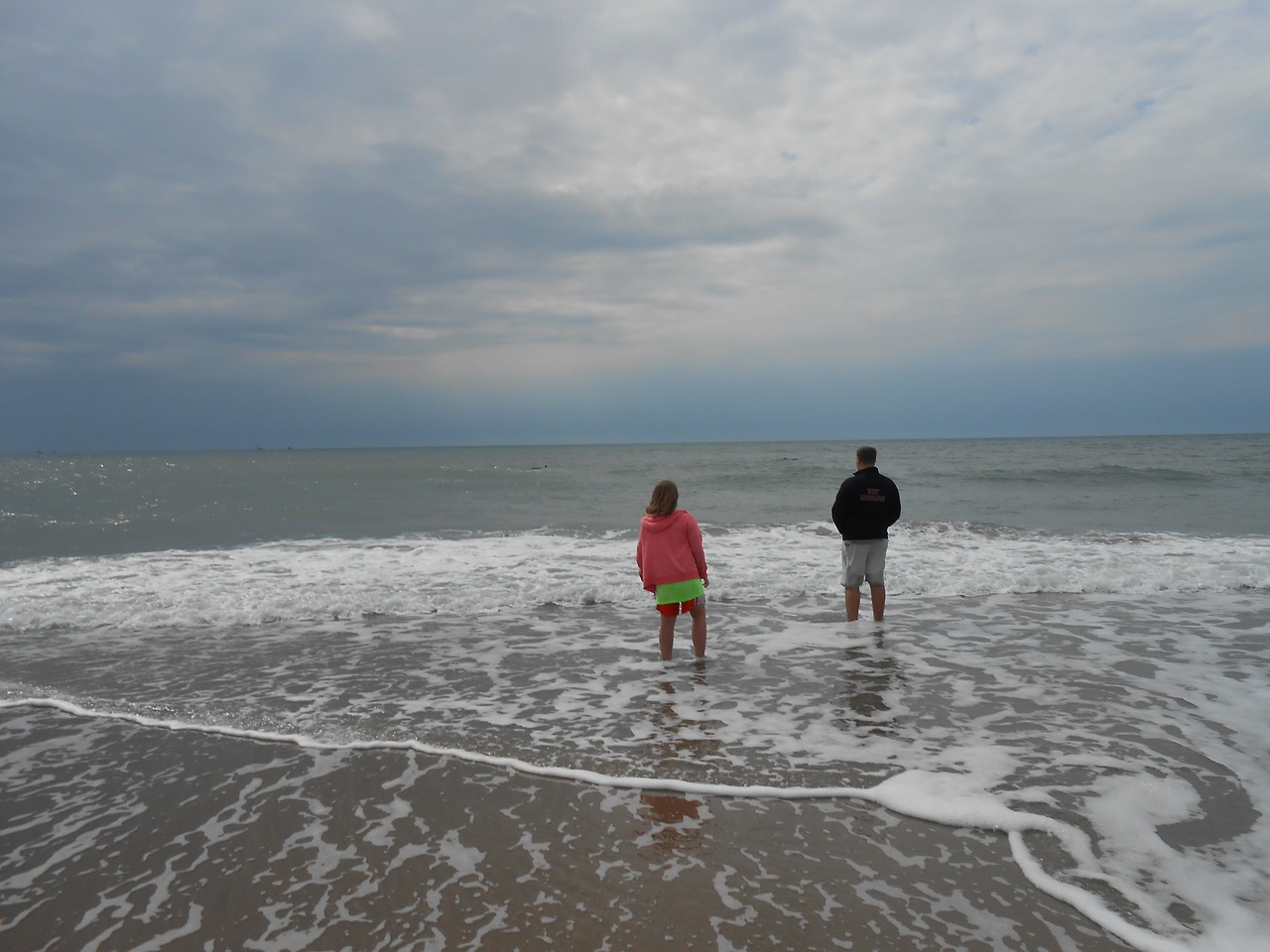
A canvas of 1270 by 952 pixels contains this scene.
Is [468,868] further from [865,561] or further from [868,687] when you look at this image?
[865,561]

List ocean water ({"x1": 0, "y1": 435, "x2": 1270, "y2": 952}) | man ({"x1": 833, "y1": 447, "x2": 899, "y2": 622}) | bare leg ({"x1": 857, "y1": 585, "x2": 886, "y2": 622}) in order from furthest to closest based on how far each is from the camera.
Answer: bare leg ({"x1": 857, "y1": 585, "x2": 886, "y2": 622}) → man ({"x1": 833, "y1": 447, "x2": 899, "y2": 622}) → ocean water ({"x1": 0, "y1": 435, "x2": 1270, "y2": 952})

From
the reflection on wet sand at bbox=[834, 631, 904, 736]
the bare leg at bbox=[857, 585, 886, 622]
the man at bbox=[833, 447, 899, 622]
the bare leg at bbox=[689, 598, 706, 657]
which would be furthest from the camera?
the bare leg at bbox=[857, 585, 886, 622]

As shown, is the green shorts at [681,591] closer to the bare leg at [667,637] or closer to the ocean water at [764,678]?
the bare leg at [667,637]

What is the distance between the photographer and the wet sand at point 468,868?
3174 millimetres

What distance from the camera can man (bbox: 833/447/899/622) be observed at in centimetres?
886

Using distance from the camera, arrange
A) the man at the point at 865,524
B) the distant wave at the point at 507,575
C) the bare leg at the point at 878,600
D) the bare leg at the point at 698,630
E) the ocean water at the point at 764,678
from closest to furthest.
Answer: the ocean water at the point at 764,678, the bare leg at the point at 698,630, the man at the point at 865,524, the bare leg at the point at 878,600, the distant wave at the point at 507,575

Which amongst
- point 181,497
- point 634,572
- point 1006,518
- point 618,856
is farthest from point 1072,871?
point 181,497

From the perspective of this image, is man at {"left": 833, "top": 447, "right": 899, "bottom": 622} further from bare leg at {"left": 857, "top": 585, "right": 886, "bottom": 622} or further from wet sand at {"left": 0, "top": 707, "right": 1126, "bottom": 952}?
wet sand at {"left": 0, "top": 707, "right": 1126, "bottom": 952}

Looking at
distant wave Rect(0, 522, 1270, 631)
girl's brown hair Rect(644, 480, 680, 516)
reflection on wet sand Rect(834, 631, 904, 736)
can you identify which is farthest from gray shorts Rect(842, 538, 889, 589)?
girl's brown hair Rect(644, 480, 680, 516)

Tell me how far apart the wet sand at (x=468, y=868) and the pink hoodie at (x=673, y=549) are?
289 centimetres

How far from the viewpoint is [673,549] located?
288 inches

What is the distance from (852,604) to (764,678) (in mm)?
2567

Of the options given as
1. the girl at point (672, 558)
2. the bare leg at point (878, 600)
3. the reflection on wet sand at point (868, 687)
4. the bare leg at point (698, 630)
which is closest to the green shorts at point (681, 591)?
the girl at point (672, 558)

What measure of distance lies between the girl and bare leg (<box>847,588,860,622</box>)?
2.48m
